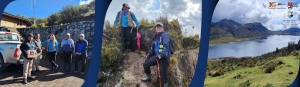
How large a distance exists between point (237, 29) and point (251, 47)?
0.39 m

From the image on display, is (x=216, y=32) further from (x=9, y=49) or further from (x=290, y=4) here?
(x=9, y=49)

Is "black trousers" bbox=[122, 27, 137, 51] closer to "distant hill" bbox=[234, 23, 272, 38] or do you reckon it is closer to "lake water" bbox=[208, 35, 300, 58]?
"lake water" bbox=[208, 35, 300, 58]

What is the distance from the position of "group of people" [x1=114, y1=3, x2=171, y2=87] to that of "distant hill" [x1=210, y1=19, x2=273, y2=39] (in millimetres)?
836

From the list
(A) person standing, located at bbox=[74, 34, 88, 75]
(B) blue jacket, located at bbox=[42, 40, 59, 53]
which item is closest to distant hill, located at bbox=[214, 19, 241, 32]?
(A) person standing, located at bbox=[74, 34, 88, 75]

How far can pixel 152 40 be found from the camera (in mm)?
5273

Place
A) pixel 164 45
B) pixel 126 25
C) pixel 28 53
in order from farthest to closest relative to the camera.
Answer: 1. pixel 28 53
2. pixel 126 25
3. pixel 164 45

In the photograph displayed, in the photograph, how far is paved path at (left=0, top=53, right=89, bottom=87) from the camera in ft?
18.0

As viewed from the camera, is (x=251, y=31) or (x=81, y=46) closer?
(x=251, y=31)

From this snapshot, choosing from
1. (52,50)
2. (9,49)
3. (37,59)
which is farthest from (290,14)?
(9,49)

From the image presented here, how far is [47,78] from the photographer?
5.53 metres

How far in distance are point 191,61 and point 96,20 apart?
1939mm

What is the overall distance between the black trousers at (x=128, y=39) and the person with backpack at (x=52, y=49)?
128 centimetres

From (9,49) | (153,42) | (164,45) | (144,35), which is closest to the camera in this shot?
(164,45)

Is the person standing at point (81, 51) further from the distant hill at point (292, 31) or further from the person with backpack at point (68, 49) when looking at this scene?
the distant hill at point (292, 31)
